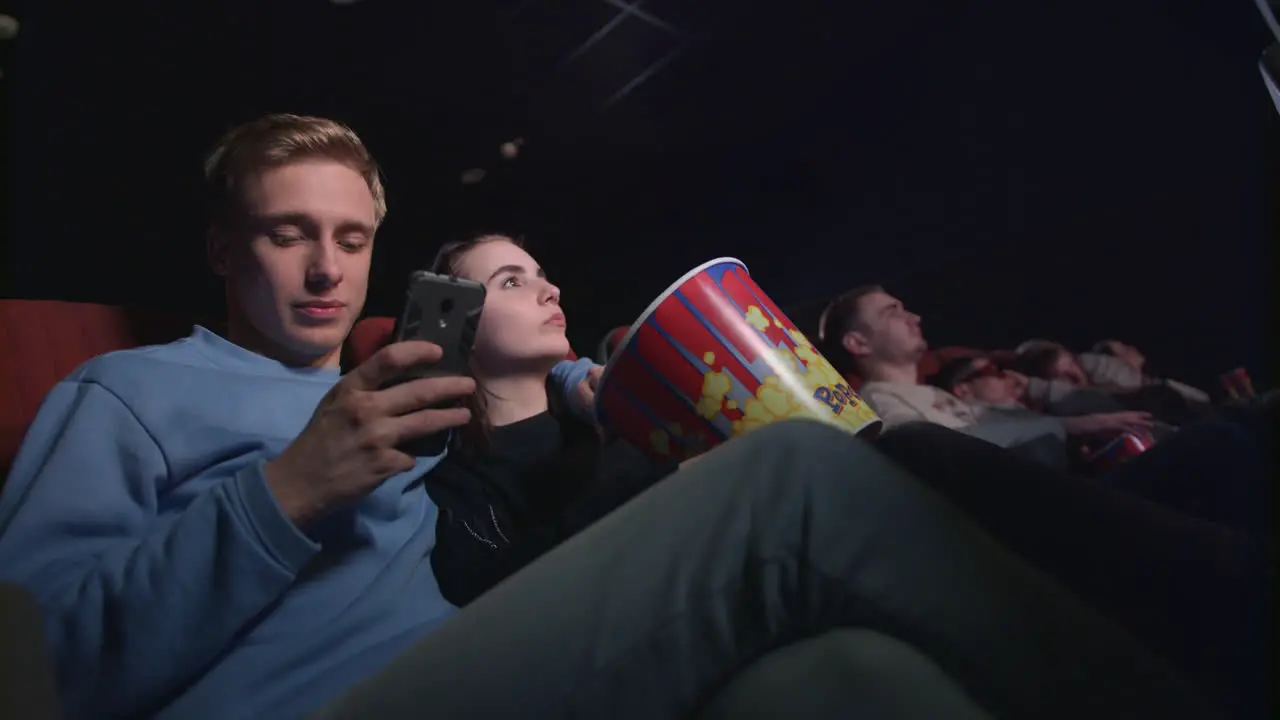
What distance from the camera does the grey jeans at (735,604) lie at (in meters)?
0.36

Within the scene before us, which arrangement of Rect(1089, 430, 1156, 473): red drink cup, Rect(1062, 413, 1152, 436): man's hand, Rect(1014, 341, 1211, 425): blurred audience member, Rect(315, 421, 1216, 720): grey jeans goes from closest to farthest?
Rect(315, 421, 1216, 720): grey jeans
Rect(1089, 430, 1156, 473): red drink cup
Rect(1062, 413, 1152, 436): man's hand
Rect(1014, 341, 1211, 425): blurred audience member

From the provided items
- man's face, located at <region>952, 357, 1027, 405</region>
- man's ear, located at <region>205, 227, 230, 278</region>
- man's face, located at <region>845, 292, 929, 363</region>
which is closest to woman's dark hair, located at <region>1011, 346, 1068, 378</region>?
man's face, located at <region>952, 357, 1027, 405</region>

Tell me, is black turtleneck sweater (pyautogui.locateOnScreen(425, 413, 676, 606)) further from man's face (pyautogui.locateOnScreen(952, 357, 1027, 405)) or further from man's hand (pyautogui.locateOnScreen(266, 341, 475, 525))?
man's face (pyautogui.locateOnScreen(952, 357, 1027, 405))

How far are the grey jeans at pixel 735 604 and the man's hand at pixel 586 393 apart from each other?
502mm

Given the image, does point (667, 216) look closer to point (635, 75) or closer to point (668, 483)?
point (635, 75)

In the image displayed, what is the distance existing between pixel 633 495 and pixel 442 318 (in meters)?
0.35

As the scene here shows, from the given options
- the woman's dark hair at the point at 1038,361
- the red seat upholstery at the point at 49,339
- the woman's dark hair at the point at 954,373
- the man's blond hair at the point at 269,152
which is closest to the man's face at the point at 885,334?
the woman's dark hair at the point at 954,373

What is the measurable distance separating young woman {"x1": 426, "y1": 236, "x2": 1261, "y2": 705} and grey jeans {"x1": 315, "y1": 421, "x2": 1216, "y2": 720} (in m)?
0.02

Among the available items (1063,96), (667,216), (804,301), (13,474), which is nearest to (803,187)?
(804,301)

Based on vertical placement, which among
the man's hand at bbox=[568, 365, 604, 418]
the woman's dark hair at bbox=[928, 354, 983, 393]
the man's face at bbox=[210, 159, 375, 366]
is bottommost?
the woman's dark hair at bbox=[928, 354, 983, 393]

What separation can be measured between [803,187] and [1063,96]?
2.35ft

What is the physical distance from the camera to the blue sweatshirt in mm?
525

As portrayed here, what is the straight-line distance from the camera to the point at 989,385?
1853 mm

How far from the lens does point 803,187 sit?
2107 millimetres
